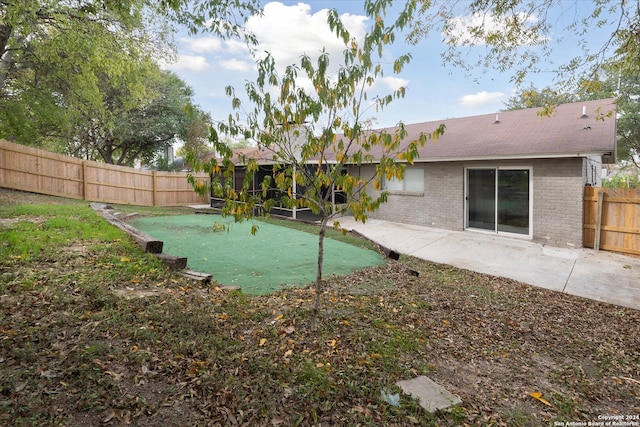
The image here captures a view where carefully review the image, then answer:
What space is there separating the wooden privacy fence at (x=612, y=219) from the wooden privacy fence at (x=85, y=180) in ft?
36.3

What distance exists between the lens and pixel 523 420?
2637 millimetres

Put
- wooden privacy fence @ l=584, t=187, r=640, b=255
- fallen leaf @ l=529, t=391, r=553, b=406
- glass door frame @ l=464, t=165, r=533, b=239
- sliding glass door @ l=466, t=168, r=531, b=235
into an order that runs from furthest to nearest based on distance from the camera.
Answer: sliding glass door @ l=466, t=168, r=531, b=235, glass door frame @ l=464, t=165, r=533, b=239, wooden privacy fence @ l=584, t=187, r=640, b=255, fallen leaf @ l=529, t=391, r=553, b=406

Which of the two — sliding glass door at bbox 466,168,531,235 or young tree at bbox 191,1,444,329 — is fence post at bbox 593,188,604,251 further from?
young tree at bbox 191,1,444,329

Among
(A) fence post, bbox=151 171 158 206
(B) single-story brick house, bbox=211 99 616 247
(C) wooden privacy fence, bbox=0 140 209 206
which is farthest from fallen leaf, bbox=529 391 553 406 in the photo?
(A) fence post, bbox=151 171 158 206

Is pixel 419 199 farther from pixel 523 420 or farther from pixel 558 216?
pixel 523 420

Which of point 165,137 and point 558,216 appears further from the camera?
point 165,137

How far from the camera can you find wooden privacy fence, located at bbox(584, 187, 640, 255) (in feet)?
29.2

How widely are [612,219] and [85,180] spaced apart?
60.1 ft

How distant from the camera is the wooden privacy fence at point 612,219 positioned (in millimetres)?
8891

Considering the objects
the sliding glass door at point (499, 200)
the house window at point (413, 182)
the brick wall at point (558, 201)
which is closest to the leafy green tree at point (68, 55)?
the house window at point (413, 182)

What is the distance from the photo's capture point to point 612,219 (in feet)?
30.1

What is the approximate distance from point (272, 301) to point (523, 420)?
2.91 meters

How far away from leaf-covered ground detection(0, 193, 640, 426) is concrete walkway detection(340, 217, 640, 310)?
109 cm

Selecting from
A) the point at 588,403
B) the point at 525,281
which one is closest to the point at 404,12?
the point at 588,403
